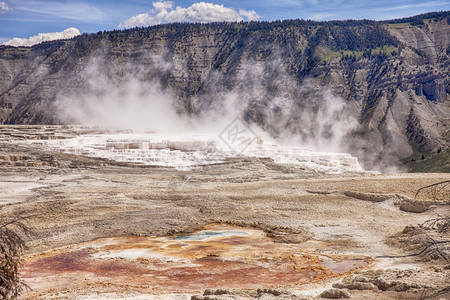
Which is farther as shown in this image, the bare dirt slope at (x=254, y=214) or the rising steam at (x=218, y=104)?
the rising steam at (x=218, y=104)

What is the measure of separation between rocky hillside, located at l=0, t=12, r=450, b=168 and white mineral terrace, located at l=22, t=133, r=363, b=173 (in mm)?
17495

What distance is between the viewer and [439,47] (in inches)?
3238

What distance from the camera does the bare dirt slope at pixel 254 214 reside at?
41.5 ft

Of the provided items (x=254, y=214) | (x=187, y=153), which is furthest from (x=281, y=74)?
(x=254, y=214)

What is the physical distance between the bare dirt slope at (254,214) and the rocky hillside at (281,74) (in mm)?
30334

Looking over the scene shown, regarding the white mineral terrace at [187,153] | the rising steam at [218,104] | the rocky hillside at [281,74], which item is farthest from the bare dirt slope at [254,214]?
the rising steam at [218,104]

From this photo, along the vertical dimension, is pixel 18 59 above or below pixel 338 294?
above

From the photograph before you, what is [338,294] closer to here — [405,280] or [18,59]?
[405,280]

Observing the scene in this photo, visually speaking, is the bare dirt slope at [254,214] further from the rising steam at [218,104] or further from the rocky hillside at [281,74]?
the rising steam at [218,104]

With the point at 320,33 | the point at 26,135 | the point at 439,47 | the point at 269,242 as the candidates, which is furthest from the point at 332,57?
the point at 269,242

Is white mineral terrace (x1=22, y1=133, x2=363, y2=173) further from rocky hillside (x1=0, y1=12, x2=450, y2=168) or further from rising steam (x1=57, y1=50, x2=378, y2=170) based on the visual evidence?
rising steam (x1=57, y1=50, x2=378, y2=170)

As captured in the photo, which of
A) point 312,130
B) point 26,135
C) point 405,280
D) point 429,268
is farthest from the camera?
point 312,130

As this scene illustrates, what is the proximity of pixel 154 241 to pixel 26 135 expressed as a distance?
35.1 meters

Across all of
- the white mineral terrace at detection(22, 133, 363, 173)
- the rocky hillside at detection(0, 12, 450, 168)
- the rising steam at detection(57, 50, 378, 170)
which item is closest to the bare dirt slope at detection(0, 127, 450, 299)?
the white mineral terrace at detection(22, 133, 363, 173)
